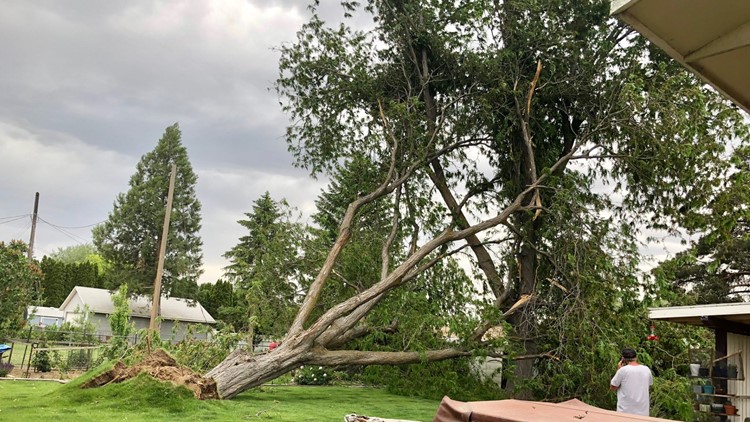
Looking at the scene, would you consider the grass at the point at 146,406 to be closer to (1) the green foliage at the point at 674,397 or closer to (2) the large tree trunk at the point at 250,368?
(2) the large tree trunk at the point at 250,368

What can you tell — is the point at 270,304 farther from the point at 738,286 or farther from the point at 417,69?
the point at 738,286

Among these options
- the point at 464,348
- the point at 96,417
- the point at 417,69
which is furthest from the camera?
the point at 417,69

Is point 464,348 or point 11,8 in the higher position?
point 11,8

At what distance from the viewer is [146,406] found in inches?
359

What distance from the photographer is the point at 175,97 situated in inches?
771

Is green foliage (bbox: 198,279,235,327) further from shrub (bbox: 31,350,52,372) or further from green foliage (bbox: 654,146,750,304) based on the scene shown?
green foliage (bbox: 654,146,750,304)

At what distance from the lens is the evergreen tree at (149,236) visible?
41.5 metres

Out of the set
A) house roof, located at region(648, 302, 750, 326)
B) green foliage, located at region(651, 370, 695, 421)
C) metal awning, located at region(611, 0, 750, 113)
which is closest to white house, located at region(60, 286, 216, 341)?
house roof, located at region(648, 302, 750, 326)

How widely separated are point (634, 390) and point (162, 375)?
22.6 ft

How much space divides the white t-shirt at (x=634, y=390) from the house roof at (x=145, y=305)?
36.6 m

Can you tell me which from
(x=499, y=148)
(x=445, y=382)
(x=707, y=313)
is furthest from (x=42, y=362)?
(x=707, y=313)

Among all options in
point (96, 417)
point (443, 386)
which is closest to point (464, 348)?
point (443, 386)

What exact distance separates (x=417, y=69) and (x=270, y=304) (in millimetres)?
6872

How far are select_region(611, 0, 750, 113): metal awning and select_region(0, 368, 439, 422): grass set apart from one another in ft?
24.4
